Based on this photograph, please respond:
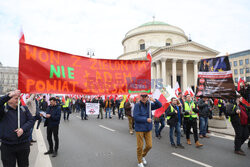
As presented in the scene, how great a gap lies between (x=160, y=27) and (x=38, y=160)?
51.7 metres

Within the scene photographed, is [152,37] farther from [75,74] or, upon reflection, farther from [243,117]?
[75,74]

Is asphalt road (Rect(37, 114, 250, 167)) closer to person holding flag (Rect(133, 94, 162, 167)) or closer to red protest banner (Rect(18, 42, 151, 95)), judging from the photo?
person holding flag (Rect(133, 94, 162, 167))

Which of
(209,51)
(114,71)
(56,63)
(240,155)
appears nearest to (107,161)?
(114,71)

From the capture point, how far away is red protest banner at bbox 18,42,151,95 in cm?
346

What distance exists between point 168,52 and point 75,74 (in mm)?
38378

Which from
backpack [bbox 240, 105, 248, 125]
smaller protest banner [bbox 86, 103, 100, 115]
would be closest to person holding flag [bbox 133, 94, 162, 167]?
backpack [bbox 240, 105, 248, 125]

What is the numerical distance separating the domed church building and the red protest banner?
3601 cm

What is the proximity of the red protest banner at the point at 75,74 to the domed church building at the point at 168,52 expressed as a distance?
36013 mm

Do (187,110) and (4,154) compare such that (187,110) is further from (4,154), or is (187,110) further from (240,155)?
(4,154)

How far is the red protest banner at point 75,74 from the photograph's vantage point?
346cm

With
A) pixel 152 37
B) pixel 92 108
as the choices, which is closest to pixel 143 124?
pixel 92 108

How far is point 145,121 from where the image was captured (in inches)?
170

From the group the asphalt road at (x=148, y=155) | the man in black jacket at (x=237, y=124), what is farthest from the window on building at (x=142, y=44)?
the man in black jacket at (x=237, y=124)

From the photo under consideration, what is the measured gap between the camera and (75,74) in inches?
156
